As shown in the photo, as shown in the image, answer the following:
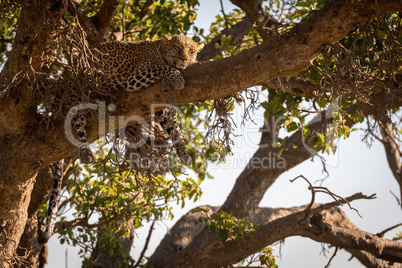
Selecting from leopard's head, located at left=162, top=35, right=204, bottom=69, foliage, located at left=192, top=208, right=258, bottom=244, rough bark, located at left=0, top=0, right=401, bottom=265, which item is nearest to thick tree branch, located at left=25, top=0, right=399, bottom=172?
rough bark, located at left=0, top=0, right=401, bottom=265

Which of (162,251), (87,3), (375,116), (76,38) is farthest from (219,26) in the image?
(76,38)

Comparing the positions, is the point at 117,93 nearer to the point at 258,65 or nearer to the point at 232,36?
the point at 258,65

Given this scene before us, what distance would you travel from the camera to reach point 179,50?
250 inches

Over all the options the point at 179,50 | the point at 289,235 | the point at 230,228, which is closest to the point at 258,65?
the point at 179,50

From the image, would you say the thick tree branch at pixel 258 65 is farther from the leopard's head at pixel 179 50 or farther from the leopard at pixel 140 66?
the leopard's head at pixel 179 50

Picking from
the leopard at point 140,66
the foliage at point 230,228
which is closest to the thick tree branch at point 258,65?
the leopard at point 140,66

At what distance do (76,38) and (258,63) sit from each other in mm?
1876

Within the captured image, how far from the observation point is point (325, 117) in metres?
6.55

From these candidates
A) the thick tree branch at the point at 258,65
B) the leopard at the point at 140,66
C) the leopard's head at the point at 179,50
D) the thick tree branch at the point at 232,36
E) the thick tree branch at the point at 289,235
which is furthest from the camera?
the thick tree branch at the point at 232,36

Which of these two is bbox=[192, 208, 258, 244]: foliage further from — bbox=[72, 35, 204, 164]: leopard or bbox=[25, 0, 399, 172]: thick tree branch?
bbox=[25, 0, 399, 172]: thick tree branch

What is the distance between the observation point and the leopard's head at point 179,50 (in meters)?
6.13

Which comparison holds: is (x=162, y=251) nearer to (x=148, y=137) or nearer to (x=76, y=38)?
(x=148, y=137)

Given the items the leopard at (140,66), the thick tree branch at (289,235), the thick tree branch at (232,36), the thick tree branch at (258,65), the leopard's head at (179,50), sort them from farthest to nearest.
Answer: the thick tree branch at (232,36) → the thick tree branch at (289,235) → the leopard's head at (179,50) → the leopard at (140,66) → the thick tree branch at (258,65)

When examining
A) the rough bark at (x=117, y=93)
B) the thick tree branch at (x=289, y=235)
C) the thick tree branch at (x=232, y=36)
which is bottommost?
the thick tree branch at (x=289, y=235)
